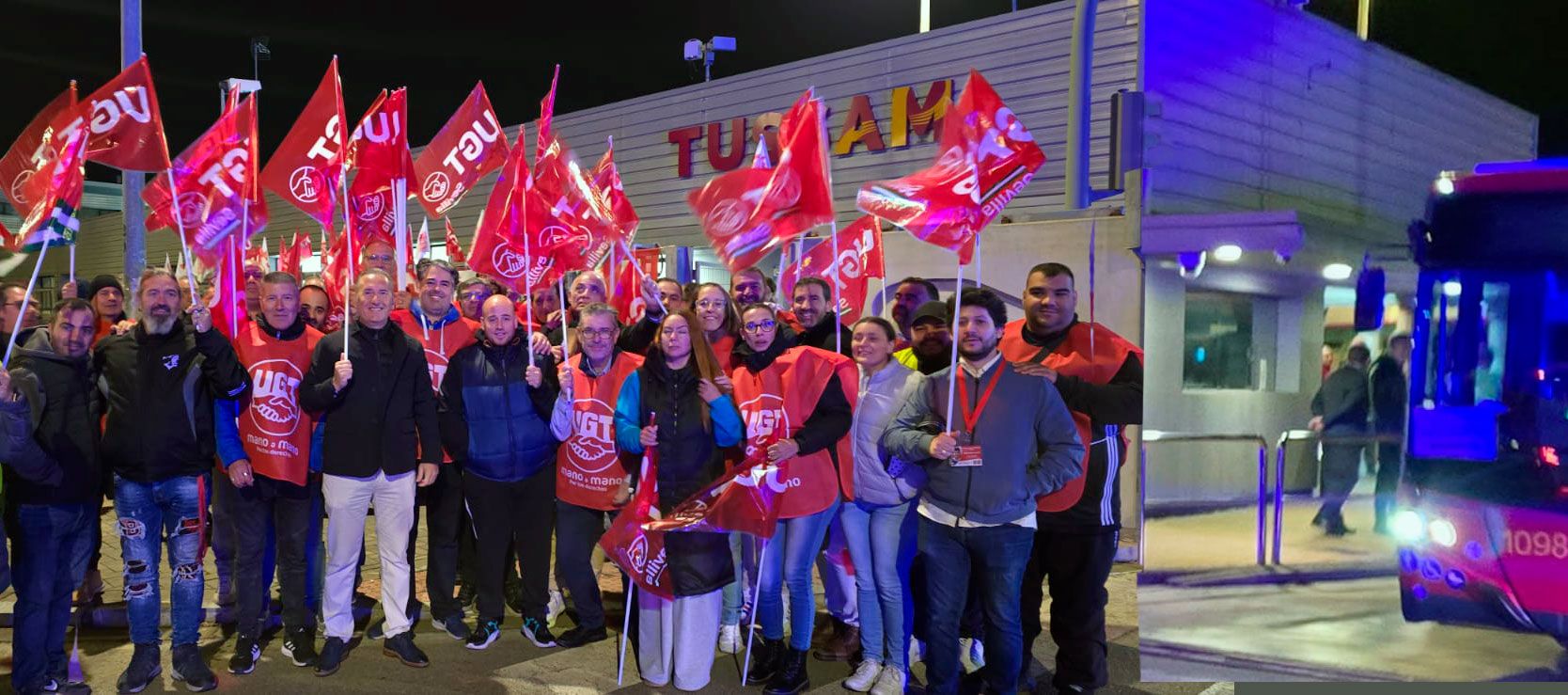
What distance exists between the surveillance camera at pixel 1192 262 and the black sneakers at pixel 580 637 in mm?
4909

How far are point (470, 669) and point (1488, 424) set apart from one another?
16.3 feet

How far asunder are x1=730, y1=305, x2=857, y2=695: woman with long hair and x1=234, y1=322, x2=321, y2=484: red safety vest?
7.86 feet

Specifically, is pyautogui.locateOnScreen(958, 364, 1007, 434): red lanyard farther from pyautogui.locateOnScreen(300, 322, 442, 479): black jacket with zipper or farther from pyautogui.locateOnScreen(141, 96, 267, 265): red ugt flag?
pyautogui.locateOnScreen(141, 96, 267, 265): red ugt flag

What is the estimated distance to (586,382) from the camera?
18.6ft

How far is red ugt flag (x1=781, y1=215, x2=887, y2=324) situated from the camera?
856cm

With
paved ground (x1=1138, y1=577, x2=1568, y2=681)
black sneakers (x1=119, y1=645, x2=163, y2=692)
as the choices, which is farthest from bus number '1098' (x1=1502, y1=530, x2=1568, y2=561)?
black sneakers (x1=119, y1=645, x2=163, y2=692)

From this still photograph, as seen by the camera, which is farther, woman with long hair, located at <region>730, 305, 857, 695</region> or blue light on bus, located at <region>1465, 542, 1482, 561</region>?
woman with long hair, located at <region>730, 305, 857, 695</region>

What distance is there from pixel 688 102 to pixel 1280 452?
1573 centimetres

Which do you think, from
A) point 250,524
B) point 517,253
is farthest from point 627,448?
point 250,524

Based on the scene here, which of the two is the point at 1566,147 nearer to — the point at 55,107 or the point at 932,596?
the point at 932,596

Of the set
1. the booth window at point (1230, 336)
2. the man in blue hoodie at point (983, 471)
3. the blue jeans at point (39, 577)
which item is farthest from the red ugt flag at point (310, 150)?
the booth window at point (1230, 336)

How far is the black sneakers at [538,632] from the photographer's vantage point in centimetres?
573

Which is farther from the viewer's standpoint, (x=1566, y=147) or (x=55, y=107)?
(x=55, y=107)

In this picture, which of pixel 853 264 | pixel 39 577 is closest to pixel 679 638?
pixel 39 577
